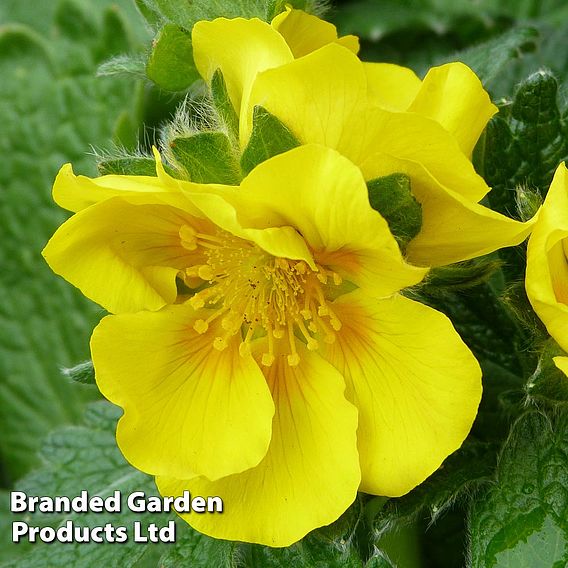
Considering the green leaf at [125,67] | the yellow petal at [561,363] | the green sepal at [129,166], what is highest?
the green leaf at [125,67]

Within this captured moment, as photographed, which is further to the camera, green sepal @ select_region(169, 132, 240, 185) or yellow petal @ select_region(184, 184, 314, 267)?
green sepal @ select_region(169, 132, 240, 185)

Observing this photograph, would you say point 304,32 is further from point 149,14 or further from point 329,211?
point 329,211

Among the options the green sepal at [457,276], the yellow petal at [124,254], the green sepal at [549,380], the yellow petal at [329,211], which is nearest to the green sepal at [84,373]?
the yellow petal at [124,254]

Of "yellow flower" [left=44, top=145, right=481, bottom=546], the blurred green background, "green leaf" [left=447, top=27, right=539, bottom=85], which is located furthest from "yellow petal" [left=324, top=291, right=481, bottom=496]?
the blurred green background

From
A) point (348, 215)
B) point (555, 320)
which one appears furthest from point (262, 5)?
point (555, 320)

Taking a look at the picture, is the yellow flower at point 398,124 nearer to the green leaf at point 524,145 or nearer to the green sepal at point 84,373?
the green leaf at point 524,145

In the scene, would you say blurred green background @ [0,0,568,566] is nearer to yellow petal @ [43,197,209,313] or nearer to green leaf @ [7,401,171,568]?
green leaf @ [7,401,171,568]
